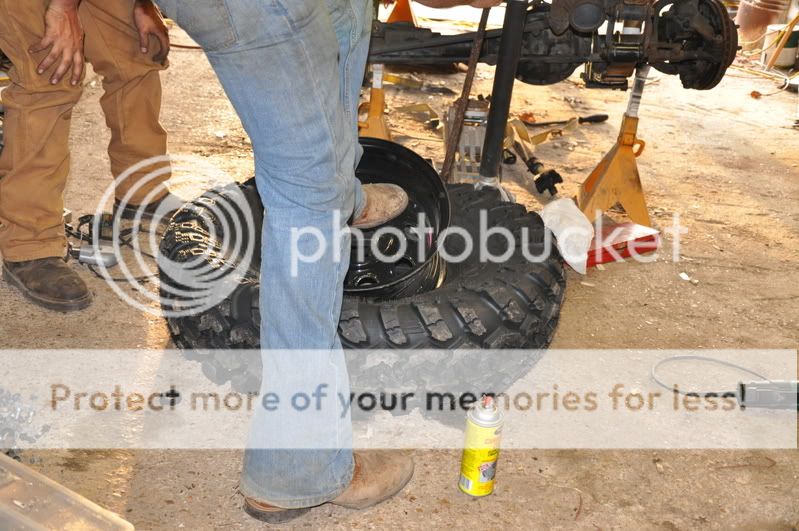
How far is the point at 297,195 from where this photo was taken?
1384mm

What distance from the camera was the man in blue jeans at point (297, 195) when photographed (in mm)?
1273

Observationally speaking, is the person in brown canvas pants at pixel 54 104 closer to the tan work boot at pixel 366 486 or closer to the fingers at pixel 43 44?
the fingers at pixel 43 44

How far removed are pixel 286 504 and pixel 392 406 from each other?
56cm

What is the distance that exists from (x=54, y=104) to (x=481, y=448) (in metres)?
1.64

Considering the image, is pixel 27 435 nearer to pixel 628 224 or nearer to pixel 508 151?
pixel 628 224

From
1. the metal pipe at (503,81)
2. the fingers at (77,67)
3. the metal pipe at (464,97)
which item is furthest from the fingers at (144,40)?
the metal pipe at (503,81)

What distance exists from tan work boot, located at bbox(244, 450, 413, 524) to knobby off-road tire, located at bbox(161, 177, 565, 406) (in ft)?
0.78

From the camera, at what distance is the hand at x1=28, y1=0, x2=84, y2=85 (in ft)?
6.71

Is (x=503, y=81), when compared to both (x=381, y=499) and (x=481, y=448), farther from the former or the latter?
(x=381, y=499)

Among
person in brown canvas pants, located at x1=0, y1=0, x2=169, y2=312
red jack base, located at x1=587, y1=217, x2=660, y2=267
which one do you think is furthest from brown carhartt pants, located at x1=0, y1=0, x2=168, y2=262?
red jack base, located at x1=587, y1=217, x2=660, y2=267

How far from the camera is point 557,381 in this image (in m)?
2.30

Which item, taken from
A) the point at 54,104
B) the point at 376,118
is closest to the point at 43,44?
the point at 54,104

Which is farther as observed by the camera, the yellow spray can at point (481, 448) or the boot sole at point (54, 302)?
the boot sole at point (54, 302)

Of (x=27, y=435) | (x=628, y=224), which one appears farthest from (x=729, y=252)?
(x=27, y=435)
